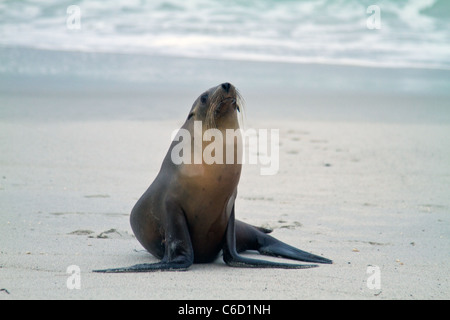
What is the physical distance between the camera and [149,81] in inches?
613

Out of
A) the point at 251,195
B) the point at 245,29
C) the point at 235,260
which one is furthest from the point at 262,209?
the point at 245,29

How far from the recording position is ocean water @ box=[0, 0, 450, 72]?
18.5 m

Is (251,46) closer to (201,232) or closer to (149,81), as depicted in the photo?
(149,81)

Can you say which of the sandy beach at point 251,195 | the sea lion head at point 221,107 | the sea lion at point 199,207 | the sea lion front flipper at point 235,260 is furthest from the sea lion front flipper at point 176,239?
the sea lion head at point 221,107

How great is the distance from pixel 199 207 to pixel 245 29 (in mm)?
18074

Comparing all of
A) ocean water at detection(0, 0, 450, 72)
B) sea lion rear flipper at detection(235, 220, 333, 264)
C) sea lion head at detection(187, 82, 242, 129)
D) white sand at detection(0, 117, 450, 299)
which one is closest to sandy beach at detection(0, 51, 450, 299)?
white sand at detection(0, 117, 450, 299)

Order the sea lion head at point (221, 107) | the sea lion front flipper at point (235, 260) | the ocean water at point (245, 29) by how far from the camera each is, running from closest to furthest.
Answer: the sea lion head at point (221, 107) < the sea lion front flipper at point (235, 260) < the ocean water at point (245, 29)

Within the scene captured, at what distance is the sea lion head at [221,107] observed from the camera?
4078mm

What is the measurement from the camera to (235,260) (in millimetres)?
4277

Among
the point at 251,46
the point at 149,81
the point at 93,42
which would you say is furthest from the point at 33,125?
the point at 251,46

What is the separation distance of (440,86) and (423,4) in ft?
33.7

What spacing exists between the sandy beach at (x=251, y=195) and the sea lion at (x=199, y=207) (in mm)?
125

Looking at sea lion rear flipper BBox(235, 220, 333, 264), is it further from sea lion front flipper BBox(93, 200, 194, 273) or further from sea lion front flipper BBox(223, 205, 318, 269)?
sea lion front flipper BBox(93, 200, 194, 273)

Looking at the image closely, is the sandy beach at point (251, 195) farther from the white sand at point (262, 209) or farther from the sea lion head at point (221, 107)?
the sea lion head at point (221, 107)
